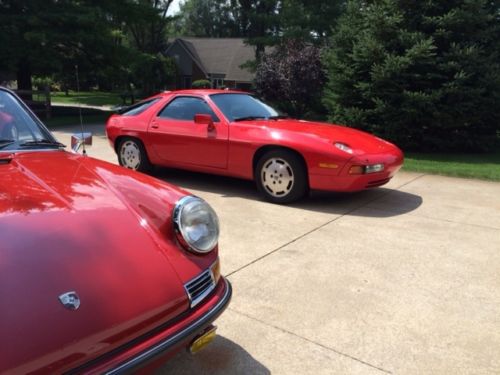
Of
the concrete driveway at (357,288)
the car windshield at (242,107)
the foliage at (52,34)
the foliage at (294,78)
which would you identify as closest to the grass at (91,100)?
the foliage at (52,34)

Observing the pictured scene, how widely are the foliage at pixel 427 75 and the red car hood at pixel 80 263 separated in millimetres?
8107

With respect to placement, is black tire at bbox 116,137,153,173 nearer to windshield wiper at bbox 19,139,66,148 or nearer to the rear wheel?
the rear wheel

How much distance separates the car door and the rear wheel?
12.3 inches

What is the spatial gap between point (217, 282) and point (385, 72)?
26.6 feet

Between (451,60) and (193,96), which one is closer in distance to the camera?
(193,96)

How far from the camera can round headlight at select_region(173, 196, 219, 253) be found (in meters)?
2.23

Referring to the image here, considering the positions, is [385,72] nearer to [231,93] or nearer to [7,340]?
[231,93]

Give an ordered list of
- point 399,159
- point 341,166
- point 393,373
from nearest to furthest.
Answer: point 393,373
point 341,166
point 399,159

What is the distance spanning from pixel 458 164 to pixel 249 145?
5.03 meters

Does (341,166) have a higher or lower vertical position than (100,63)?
lower

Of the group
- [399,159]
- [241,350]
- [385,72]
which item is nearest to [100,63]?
[385,72]

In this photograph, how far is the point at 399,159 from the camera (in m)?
5.71

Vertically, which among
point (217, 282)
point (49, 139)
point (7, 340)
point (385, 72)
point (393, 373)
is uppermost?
point (385, 72)

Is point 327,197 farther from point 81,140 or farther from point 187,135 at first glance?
point 81,140
